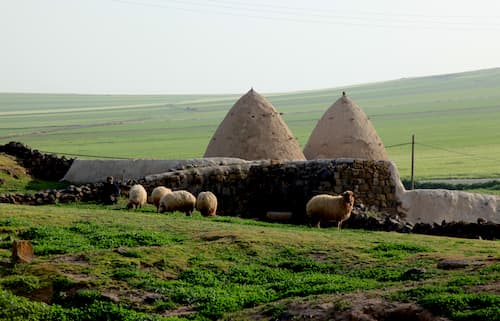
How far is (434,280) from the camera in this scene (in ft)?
35.4

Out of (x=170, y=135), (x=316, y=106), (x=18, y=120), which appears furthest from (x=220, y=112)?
(x=170, y=135)

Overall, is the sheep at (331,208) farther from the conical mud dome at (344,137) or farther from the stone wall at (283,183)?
the conical mud dome at (344,137)

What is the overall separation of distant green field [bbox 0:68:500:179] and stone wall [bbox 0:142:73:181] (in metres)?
18.3

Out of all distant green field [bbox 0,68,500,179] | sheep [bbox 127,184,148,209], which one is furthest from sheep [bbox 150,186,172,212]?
distant green field [bbox 0,68,500,179]

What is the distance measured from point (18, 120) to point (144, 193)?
133 m

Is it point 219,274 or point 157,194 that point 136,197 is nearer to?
point 157,194

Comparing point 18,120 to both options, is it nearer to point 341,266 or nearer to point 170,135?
point 170,135

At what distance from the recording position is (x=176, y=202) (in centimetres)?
1969

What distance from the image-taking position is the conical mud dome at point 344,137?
2892cm

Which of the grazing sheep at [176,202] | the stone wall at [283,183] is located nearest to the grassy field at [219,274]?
the grazing sheep at [176,202]

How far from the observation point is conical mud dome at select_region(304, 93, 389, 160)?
2892cm

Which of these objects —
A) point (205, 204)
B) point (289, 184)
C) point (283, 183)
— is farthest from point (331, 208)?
point (283, 183)

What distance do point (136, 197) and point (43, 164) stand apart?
27.3 ft

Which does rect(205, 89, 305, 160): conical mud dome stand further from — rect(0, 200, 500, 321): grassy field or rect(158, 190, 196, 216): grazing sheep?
rect(0, 200, 500, 321): grassy field
